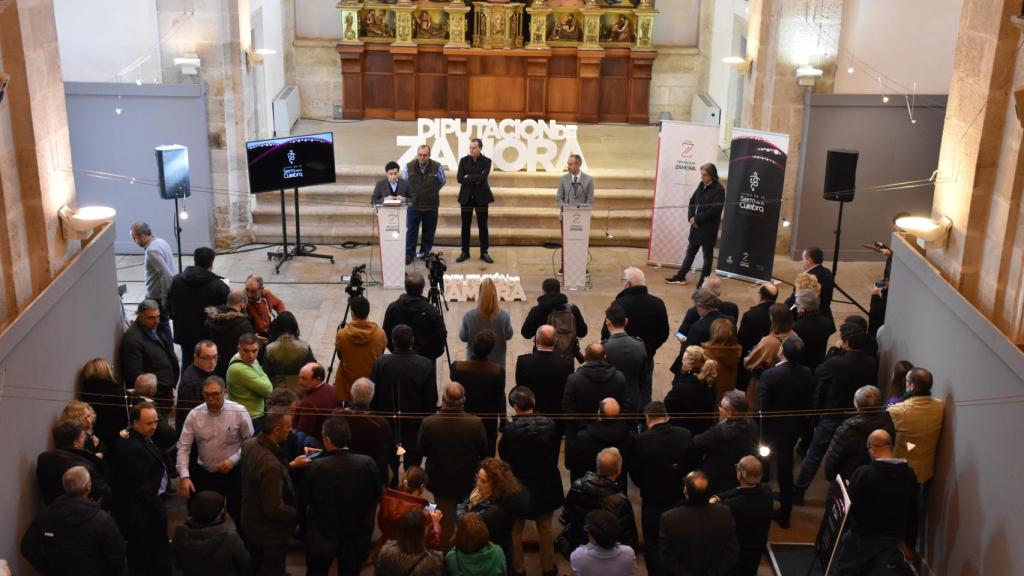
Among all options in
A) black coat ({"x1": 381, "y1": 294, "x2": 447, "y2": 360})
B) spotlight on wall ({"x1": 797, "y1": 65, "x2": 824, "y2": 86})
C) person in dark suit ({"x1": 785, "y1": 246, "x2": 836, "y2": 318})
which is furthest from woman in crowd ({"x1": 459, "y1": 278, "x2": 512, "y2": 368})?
spotlight on wall ({"x1": 797, "y1": 65, "x2": 824, "y2": 86})

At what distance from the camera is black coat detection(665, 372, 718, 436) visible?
Answer: 24.6 ft

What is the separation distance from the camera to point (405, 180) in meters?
12.5

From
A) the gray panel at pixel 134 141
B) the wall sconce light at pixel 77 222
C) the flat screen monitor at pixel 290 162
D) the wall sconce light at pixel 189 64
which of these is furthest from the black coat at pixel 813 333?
the wall sconce light at pixel 189 64

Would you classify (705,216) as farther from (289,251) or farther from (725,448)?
(725,448)

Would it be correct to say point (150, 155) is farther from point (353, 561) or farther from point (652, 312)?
point (353, 561)

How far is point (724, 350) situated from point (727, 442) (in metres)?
1.38

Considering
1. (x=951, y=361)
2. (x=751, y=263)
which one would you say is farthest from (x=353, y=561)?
(x=751, y=263)

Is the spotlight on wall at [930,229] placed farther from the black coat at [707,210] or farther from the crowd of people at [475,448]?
the black coat at [707,210]

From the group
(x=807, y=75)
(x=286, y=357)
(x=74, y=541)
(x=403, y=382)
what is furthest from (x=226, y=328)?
(x=807, y=75)

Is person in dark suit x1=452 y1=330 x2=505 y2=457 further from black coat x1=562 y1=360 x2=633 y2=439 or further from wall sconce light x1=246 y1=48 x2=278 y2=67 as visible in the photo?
wall sconce light x1=246 y1=48 x2=278 y2=67

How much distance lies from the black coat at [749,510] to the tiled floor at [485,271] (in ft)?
→ 11.3

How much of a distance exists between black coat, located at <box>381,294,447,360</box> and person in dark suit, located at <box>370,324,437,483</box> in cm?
78

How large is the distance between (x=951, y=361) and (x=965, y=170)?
126 cm

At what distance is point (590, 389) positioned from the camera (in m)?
7.40
